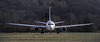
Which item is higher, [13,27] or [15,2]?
[15,2]

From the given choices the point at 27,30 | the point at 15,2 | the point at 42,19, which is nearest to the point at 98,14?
the point at 42,19

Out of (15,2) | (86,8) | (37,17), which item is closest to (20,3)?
(15,2)

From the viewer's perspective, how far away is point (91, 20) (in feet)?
273

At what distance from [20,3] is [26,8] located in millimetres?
3536

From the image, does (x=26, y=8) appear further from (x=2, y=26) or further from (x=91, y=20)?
(x=91, y=20)

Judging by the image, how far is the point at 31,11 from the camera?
85.9 metres

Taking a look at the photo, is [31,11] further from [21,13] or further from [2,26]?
[2,26]

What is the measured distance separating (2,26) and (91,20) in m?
30.1

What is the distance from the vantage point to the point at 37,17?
8438 centimetres

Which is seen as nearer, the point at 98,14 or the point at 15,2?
the point at 98,14

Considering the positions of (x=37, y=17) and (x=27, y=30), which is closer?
(x=27, y=30)

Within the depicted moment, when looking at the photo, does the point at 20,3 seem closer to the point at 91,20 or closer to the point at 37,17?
the point at 37,17

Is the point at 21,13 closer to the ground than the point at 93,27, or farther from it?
farther from it

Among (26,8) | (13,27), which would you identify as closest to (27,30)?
(13,27)
